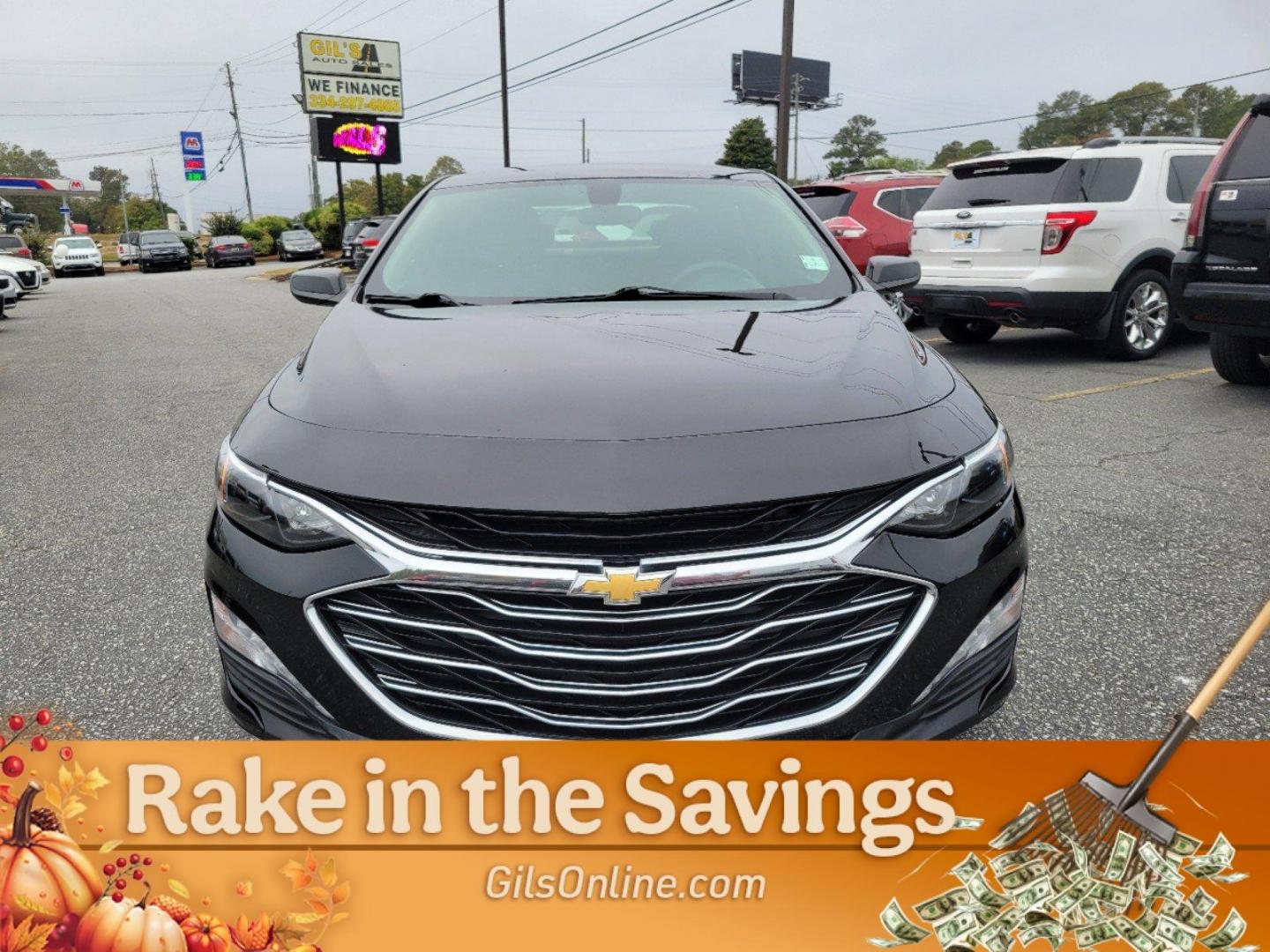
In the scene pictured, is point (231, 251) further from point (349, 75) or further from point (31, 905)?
point (31, 905)

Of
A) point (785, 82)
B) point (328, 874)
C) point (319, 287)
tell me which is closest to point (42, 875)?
point (328, 874)

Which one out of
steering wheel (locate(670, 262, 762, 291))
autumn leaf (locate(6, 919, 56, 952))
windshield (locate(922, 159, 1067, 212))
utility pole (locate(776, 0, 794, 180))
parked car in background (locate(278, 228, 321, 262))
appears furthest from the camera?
parked car in background (locate(278, 228, 321, 262))

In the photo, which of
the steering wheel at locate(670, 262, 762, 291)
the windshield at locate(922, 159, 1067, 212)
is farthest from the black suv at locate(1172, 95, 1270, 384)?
the steering wheel at locate(670, 262, 762, 291)

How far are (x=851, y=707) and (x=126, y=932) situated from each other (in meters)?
1.18

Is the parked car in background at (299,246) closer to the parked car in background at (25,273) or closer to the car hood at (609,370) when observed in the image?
the parked car in background at (25,273)

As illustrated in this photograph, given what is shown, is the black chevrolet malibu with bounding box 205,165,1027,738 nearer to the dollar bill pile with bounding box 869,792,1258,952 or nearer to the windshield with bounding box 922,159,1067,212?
the dollar bill pile with bounding box 869,792,1258,952

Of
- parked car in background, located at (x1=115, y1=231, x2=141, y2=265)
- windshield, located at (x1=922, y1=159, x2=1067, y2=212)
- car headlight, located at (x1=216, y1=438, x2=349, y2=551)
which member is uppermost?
windshield, located at (x1=922, y1=159, x2=1067, y2=212)

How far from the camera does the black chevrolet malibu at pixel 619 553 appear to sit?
1686 mm

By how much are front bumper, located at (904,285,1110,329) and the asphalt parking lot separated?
0.43m

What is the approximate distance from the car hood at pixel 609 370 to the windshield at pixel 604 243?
22 centimetres

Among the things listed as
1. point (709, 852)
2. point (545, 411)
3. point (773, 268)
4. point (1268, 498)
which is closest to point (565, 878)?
point (709, 852)

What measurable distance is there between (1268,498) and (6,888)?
5043 mm

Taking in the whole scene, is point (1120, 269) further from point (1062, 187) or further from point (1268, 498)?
point (1268, 498)

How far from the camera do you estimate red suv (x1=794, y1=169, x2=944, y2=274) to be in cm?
1069
